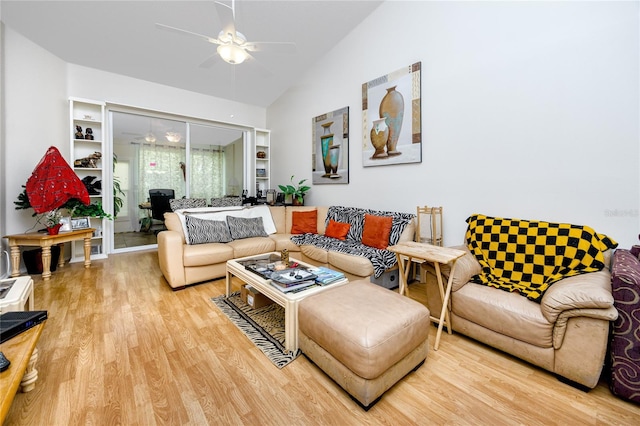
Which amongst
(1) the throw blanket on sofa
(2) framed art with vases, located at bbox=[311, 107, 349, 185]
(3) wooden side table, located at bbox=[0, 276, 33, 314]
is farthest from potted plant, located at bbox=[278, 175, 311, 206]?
(3) wooden side table, located at bbox=[0, 276, 33, 314]

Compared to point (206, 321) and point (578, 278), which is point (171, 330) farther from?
point (578, 278)

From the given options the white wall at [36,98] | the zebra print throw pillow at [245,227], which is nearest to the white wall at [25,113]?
the white wall at [36,98]

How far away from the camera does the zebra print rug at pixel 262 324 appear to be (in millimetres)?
1722

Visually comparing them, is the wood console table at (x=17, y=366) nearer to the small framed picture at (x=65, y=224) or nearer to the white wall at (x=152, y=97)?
the small framed picture at (x=65, y=224)

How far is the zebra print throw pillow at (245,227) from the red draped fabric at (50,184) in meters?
1.94

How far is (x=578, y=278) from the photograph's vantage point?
161 cm

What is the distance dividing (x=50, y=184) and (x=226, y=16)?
2893 millimetres

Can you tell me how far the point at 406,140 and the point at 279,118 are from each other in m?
3.17

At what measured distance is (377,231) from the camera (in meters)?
3.00

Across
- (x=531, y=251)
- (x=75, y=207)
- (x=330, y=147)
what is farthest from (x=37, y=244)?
(x=531, y=251)

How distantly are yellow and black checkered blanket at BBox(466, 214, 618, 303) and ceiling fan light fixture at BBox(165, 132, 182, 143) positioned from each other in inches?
196

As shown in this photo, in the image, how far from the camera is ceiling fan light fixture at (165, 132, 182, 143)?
15.6 feet

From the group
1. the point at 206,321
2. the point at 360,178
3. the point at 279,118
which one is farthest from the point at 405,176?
the point at 279,118

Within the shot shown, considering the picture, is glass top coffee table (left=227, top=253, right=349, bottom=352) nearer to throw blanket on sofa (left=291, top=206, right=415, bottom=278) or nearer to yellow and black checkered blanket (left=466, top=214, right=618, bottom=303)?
throw blanket on sofa (left=291, top=206, right=415, bottom=278)
